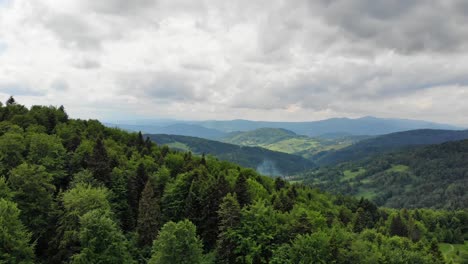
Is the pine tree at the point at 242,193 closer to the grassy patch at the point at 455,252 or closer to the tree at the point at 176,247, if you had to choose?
the tree at the point at 176,247

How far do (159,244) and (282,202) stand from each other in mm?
38984

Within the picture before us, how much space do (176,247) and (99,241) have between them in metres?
9.82

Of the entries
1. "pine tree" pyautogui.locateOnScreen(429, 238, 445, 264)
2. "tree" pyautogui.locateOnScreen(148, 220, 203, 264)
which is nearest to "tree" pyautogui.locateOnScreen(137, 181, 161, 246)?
"tree" pyautogui.locateOnScreen(148, 220, 203, 264)

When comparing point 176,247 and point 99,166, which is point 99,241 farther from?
point 99,166

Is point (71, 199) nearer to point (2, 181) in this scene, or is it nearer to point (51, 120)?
point (2, 181)

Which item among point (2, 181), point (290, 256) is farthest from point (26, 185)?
point (290, 256)

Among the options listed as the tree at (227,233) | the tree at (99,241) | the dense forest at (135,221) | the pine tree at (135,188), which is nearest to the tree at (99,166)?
the dense forest at (135,221)

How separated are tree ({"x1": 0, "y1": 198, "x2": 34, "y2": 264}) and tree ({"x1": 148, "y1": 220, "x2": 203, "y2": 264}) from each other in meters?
15.1

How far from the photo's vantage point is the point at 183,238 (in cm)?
4341

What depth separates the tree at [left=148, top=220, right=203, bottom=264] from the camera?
1682 inches

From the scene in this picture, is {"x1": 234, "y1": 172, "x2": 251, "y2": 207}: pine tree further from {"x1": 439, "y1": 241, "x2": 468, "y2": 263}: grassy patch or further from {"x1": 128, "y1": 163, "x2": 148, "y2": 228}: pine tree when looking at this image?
{"x1": 439, "y1": 241, "x2": 468, "y2": 263}: grassy patch

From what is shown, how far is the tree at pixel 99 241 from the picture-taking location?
41156 millimetres

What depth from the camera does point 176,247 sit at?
141ft

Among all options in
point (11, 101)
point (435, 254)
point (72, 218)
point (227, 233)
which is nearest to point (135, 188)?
point (72, 218)
